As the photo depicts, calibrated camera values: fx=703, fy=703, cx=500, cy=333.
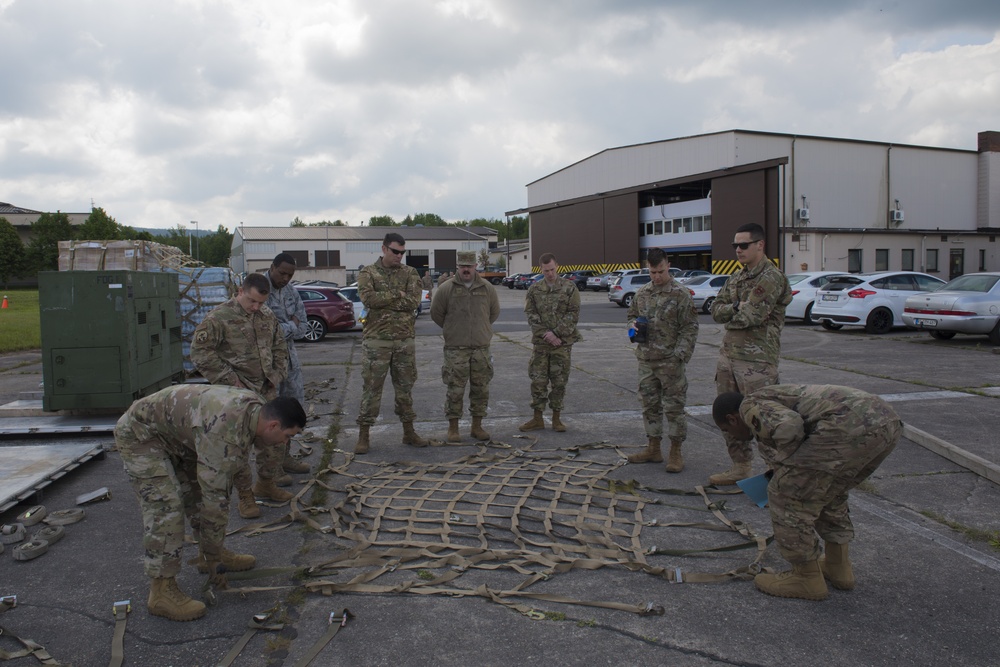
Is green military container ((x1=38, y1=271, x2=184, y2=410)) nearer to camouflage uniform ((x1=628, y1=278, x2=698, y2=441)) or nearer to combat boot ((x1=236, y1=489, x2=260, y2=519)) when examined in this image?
combat boot ((x1=236, y1=489, x2=260, y2=519))

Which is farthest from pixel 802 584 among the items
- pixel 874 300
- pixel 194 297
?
pixel 874 300

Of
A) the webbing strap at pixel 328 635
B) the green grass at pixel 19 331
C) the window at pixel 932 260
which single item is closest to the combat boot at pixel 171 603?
the webbing strap at pixel 328 635

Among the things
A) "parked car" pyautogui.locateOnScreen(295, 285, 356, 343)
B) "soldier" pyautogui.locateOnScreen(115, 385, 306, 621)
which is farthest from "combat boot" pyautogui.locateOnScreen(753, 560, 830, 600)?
"parked car" pyautogui.locateOnScreen(295, 285, 356, 343)

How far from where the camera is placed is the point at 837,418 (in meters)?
3.46

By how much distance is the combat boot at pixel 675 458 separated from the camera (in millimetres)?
5793

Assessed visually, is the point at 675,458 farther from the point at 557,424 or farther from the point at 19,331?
the point at 19,331

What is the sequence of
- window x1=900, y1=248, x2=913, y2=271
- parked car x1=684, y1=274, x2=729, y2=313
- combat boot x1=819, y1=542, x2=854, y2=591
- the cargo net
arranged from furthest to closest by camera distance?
window x1=900, y1=248, x2=913, y2=271 → parked car x1=684, y1=274, x2=729, y2=313 → the cargo net → combat boot x1=819, y1=542, x2=854, y2=591

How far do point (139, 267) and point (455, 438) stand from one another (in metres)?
7.12

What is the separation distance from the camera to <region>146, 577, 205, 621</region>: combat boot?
11.2ft

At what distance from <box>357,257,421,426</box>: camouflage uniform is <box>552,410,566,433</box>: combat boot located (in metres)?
1.56

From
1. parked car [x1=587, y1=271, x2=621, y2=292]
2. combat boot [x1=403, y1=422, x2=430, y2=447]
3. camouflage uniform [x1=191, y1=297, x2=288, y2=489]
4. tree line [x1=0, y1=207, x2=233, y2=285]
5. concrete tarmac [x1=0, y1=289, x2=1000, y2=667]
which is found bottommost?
concrete tarmac [x1=0, y1=289, x2=1000, y2=667]

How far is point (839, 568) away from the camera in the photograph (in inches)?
145

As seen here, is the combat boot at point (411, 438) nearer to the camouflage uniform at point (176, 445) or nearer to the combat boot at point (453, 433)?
the combat boot at point (453, 433)

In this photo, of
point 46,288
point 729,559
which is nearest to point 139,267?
point 46,288
